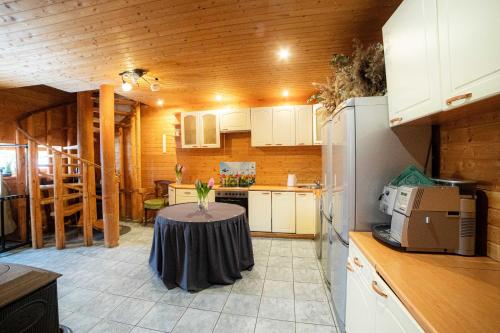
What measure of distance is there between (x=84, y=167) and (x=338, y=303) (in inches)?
164

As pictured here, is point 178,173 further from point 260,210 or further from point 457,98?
point 457,98

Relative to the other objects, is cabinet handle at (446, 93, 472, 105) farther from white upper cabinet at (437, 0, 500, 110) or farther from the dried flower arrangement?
the dried flower arrangement

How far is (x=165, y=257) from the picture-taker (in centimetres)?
233

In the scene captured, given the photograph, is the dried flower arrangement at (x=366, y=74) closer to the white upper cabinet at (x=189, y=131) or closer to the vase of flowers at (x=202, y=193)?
the vase of flowers at (x=202, y=193)

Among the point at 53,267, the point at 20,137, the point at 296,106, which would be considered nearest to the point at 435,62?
the point at 296,106

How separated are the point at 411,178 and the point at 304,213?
2467 mm

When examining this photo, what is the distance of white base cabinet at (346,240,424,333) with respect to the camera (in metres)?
0.85

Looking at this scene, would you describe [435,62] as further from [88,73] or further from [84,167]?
[84,167]

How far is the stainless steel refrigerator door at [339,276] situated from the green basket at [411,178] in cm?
58

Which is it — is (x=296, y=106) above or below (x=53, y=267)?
above

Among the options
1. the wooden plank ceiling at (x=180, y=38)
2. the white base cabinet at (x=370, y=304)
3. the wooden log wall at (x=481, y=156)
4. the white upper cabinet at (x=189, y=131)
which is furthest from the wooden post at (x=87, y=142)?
the wooden log wall at (x=481, y=156)

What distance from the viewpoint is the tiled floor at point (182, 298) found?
183 centimetres

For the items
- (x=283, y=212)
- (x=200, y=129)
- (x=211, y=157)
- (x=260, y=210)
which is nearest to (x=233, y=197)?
(x=260, y=210)

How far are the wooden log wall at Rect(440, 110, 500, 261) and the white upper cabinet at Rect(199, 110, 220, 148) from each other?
3484 mm
